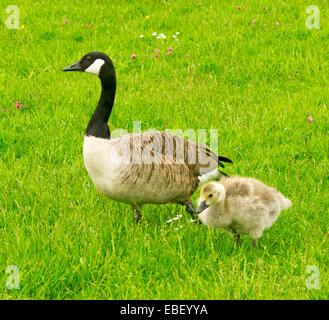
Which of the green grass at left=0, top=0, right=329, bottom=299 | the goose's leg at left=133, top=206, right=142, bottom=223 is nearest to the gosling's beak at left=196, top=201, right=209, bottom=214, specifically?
the green grass at left=0, top=0, right=329, bottom=299

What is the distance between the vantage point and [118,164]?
481 cm

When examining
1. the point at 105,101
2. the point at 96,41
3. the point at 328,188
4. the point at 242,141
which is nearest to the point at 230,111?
the point at 242,141

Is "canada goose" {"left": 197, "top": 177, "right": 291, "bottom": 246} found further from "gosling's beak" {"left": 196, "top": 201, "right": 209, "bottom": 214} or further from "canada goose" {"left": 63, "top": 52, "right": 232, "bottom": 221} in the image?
"canada goose" {"left": 63, "top": 52, "right": 232, "bottom": 221}

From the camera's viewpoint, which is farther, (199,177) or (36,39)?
(36,39)

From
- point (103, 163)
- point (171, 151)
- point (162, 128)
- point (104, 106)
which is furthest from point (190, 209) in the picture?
point (162, 128)

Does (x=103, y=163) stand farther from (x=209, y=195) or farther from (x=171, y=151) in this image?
(x=209, y=195)

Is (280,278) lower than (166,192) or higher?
lower

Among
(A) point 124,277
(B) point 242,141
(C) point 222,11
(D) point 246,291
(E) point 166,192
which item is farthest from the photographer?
(C) point 222,11

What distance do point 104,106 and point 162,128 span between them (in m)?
2.36

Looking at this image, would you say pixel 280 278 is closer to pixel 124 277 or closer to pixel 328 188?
pixel 124 277

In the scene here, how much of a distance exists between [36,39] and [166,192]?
6.96 meters

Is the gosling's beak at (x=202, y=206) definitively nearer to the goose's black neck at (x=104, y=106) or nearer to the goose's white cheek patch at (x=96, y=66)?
the goose's black neck at (x=104, y=106)

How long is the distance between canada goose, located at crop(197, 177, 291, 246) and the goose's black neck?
3.98ft

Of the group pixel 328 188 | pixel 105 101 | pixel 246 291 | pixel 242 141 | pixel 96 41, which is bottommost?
pixel 246 291
